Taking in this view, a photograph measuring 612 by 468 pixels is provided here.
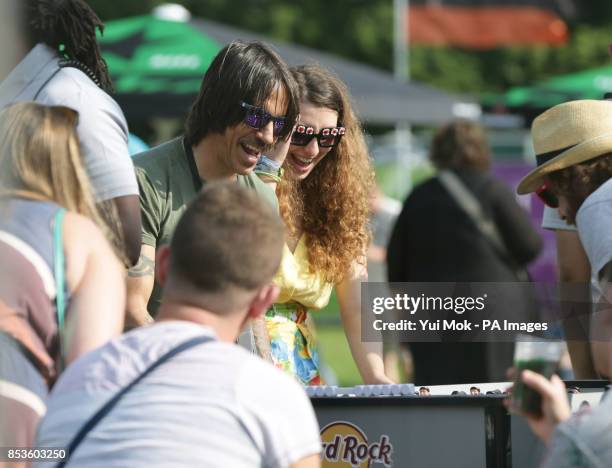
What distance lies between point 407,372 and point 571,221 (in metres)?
3.58

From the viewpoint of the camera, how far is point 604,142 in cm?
335

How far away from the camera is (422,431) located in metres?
2.90

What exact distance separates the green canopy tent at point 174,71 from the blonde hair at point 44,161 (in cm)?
434

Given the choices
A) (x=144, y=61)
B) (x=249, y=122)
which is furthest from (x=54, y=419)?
(x=144, y=61)

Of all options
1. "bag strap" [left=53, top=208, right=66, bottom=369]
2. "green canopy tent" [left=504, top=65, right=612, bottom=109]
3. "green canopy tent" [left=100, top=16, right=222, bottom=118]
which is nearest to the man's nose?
"bag strap" [left=53, top=208, right=66, bottom=369]

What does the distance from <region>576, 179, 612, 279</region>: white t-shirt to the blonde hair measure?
1214 mm

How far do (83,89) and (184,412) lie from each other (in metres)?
1.28

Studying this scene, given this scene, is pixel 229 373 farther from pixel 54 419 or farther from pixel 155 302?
pixel 155 302

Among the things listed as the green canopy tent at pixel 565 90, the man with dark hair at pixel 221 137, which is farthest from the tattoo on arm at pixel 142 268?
the green canopy tent at pixel 565 90

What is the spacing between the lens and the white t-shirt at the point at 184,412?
2.01 meters

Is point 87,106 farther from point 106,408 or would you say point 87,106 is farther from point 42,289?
point 106,408

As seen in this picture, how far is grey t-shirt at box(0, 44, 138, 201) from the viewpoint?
2.94m

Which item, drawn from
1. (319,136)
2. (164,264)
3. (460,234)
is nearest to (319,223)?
(319,136)

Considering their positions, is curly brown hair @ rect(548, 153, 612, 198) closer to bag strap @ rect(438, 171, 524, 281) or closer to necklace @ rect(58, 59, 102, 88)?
necklace @ rect(58, 59, 102, 88)
